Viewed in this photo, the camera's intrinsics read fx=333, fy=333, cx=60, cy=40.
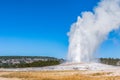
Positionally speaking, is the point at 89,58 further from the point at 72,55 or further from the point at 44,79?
the point at 44,79

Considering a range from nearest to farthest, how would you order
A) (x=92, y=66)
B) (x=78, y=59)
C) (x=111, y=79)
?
(x=111, y=79) → (x=92, y=66) → (x=78, y=59)

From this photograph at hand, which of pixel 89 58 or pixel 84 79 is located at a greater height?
pixel 89 58

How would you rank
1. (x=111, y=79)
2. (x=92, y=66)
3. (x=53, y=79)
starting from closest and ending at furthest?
1. (x=111, y=79)
2. (x=53, y=79)
3. (x=92, y=66)

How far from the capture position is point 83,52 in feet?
638

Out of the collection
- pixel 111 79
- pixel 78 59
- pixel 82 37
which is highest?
pixel 82 37

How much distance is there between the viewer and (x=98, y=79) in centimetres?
7125

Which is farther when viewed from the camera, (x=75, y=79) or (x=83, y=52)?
(x=83, y=52)

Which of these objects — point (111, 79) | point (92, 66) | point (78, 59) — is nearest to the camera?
point (111, 79)

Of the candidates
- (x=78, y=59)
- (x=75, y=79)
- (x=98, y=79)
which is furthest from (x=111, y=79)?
(x=78, y=59)

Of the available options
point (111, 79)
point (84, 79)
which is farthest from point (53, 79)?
point (111, 79)

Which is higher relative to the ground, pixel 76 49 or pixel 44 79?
pixel 76 49

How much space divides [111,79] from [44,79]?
16088mm

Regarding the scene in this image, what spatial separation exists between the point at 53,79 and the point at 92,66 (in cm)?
6787

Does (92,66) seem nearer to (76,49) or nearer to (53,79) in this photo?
(76,49)
